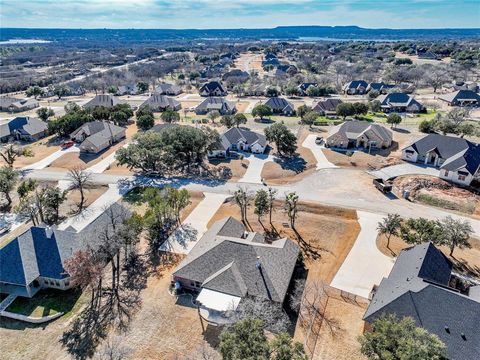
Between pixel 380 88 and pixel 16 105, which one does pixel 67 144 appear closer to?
pixel 16 105

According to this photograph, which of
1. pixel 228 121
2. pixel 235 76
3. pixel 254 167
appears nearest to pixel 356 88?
pixel 235 76

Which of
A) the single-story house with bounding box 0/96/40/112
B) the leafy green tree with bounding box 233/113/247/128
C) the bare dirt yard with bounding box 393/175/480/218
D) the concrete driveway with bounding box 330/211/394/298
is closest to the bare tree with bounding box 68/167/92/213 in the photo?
the concrete driveway with bounding box 330/211/394/298

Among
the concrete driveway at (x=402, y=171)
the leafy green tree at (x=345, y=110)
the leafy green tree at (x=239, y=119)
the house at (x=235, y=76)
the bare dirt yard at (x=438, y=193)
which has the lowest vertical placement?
the bare dirt yard at (x=438, y=193)

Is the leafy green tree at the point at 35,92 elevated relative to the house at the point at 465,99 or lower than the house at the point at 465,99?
lower

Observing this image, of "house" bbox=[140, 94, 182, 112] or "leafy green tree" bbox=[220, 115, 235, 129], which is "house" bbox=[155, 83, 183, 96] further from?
"leafy green tree" bbox=[220, 115, 235, 129]

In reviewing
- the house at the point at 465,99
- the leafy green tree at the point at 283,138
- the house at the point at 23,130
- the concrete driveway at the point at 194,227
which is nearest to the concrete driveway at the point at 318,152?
the leafy green tree at the point at 283,138

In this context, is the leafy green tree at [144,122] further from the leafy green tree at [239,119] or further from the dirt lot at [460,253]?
the dirt lot at [460,253]
